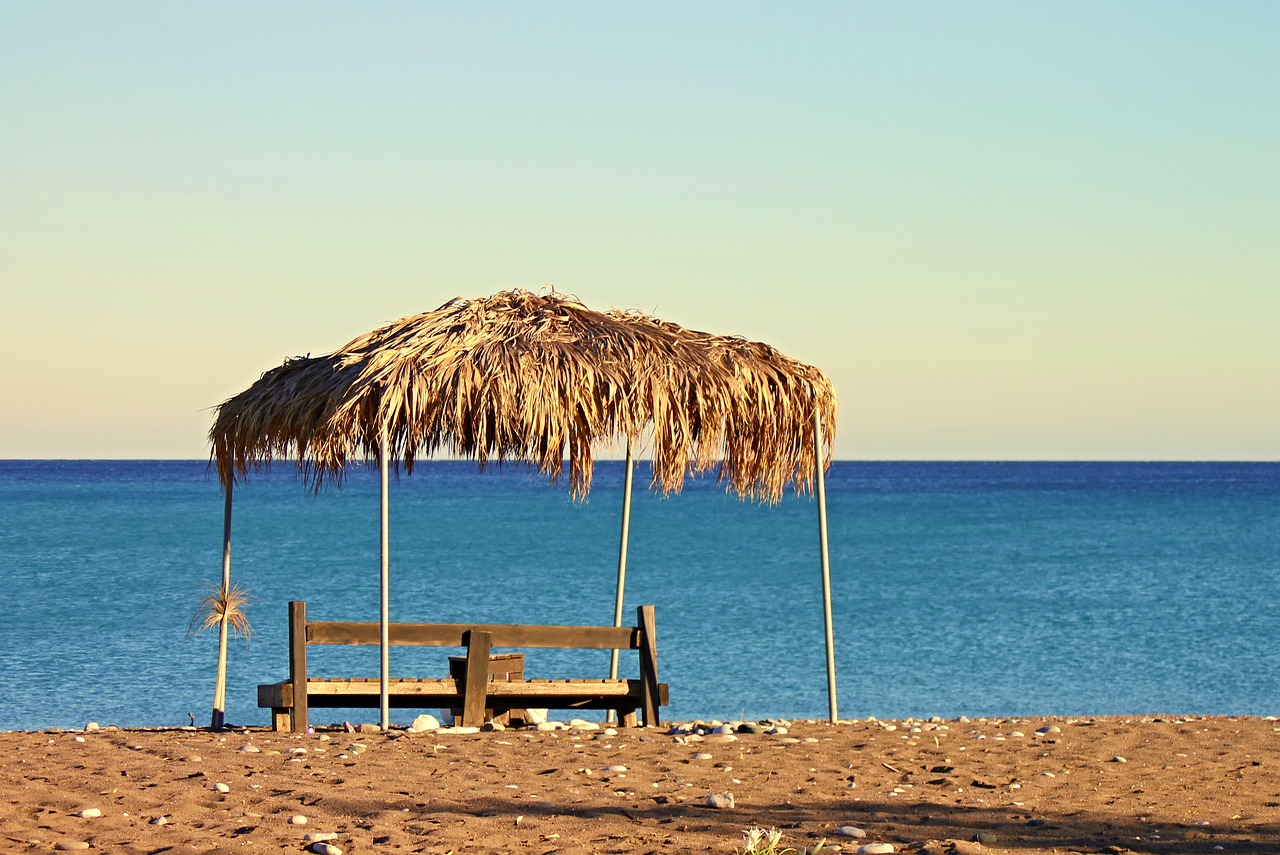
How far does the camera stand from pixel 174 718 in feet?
48.1

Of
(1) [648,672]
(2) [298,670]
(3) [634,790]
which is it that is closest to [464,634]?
(2) [298,670]

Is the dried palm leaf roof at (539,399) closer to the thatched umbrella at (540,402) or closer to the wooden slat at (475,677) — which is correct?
the thatched umbrella at (540,402)

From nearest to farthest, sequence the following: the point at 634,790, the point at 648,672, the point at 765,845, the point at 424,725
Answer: the point at 765,845
the point at 634,790
the point at 424,725
the point at 648,672

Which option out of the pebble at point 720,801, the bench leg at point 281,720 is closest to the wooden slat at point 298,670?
the bench leg at point 281,720

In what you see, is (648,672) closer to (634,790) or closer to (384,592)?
(384,592)

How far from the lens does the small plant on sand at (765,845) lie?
5.14 meters

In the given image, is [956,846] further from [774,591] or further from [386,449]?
[774,591]

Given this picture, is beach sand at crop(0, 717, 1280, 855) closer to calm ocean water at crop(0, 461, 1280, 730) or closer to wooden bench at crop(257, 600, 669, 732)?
wooden bench at crop(257, 600, 669, 732)

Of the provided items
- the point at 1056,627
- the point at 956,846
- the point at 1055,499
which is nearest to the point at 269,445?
the point at 956,846

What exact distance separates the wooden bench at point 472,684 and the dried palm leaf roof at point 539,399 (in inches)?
41.3

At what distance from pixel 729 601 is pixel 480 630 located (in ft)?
62.6

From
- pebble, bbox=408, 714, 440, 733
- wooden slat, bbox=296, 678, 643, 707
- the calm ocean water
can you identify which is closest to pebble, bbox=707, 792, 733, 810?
pebble, bbox=408, 714, 440, 733

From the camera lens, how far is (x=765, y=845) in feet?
17.4

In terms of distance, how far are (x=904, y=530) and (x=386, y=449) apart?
148 ft
